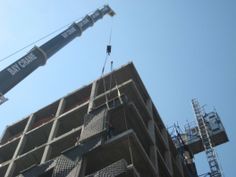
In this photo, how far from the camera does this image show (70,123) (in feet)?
86.0

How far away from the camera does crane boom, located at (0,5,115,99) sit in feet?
71.3

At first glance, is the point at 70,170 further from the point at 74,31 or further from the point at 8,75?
the point at 74,31

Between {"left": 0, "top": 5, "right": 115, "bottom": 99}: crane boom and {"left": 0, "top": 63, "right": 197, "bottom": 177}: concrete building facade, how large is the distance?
12.3 feet

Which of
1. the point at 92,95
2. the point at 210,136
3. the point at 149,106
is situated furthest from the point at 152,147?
the point at 210,136

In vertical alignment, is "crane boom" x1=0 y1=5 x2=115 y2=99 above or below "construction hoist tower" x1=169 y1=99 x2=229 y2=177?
above

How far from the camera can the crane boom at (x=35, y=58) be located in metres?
21.7

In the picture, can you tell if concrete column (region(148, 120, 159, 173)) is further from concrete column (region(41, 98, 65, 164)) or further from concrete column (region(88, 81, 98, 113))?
concrete column (region(41, 98, 65, 164))

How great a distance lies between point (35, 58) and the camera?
2464 centimetres

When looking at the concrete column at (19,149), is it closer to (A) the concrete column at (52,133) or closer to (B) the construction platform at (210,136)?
(A) the concrete column at (52,133)

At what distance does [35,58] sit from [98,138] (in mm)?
8589

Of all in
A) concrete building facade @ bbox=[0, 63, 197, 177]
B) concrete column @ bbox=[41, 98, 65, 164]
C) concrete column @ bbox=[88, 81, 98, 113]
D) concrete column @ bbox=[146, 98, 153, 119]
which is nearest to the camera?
concrete building facade @ bbox=[0, 63, 197, 177]

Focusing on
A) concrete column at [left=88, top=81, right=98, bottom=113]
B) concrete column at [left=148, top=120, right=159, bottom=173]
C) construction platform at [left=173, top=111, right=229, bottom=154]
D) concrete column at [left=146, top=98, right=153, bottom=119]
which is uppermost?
concrete column at [left=88, top=81, right=98, bottom=113]

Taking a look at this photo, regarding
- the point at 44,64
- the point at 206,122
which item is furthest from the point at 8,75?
the point at 206,122

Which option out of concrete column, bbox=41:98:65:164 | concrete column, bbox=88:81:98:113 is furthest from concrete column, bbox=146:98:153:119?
concrete column, bbox=41:98:65:164
